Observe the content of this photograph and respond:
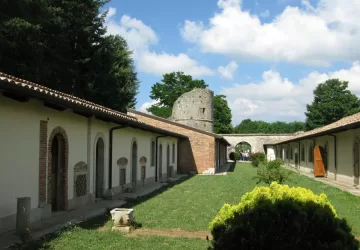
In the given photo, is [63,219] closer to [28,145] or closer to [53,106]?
[28,145]

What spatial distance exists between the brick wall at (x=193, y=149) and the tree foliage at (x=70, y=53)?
3.56 m

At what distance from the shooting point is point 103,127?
13.4m

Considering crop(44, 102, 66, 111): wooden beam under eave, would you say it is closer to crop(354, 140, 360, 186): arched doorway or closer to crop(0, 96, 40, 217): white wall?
crop(0, 96, 40, 217): white wall

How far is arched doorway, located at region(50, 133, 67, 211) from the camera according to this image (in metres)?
10.4

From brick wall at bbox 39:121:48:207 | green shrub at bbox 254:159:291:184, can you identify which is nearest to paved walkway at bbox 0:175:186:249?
brick wall at bbox 39:121:48:207

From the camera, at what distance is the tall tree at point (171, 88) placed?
6888cm

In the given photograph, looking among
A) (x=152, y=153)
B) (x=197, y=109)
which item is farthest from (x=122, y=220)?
(x=197, y=109)

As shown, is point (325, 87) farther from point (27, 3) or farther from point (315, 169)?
point (27, 3)

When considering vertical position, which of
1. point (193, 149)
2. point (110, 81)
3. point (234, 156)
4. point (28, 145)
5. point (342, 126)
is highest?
point (110, 81)

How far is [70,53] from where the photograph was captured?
93.6 ft

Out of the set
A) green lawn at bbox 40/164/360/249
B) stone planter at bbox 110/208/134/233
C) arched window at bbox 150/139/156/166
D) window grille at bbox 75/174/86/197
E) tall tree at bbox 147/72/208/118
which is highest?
tall tree at bbox 147/72/208/118

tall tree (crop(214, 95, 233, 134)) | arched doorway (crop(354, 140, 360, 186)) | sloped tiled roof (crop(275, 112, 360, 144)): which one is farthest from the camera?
tall tree (crop(214, 95, 233, 134))

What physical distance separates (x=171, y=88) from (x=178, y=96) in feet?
8.19

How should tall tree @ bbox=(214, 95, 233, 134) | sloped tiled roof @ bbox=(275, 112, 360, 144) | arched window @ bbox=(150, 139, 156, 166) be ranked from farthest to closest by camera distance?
tall tree @ bbox=(214, 95, 233, 134)
arched window @ bbox=(150, 139, 156, 166)
sloped tiled roof @ bbox=(275, 112, 360, 144)
